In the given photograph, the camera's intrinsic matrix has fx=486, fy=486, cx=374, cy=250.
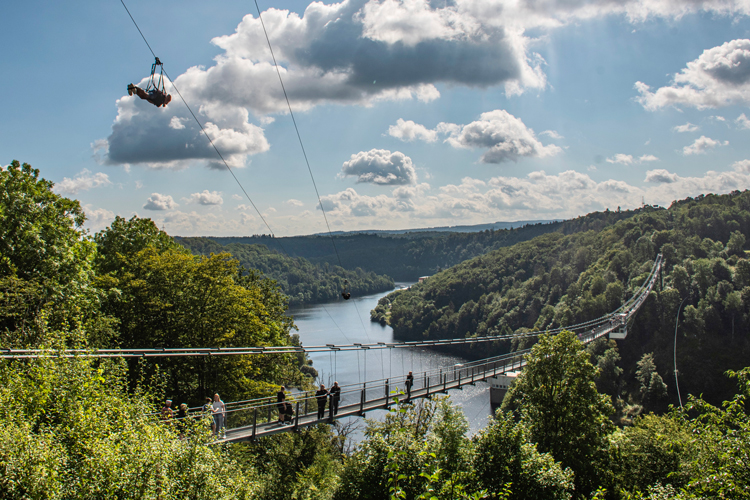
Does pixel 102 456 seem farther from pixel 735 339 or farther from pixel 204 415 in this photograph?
pixel 735 339

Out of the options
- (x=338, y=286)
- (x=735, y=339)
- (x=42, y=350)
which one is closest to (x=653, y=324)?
(x=735, y=339)

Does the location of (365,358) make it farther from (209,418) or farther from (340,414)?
(209,418)

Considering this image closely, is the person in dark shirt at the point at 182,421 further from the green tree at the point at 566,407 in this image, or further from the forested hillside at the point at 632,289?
the forested hillside at the point at 632,289

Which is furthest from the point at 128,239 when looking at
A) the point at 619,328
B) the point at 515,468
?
the point at 619,328

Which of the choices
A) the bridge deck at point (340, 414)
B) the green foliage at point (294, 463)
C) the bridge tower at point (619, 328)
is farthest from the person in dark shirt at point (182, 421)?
the bridge tower at point (619, 328)

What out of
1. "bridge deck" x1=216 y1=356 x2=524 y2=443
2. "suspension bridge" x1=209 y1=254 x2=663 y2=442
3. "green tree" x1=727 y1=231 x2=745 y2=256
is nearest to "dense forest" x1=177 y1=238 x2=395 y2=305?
"green tree" x1=727 y1=231 x2=745 y2=256

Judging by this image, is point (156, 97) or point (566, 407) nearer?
point (156, 97)
